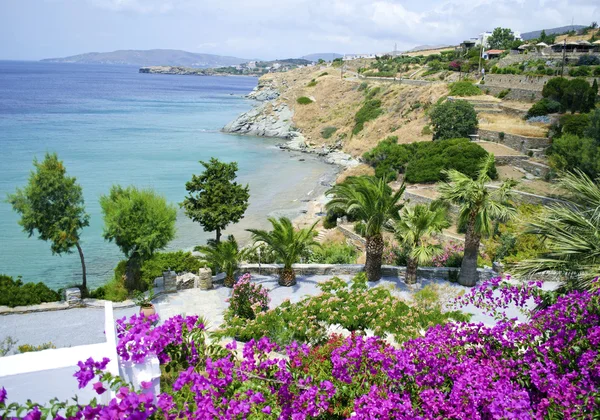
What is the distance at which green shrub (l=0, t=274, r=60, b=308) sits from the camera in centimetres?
1256

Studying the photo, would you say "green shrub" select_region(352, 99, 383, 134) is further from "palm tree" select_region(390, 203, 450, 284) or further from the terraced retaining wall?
"palm tree" select_region(390, 203, 450, 284)

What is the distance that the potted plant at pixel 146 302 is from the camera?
37.2 ft

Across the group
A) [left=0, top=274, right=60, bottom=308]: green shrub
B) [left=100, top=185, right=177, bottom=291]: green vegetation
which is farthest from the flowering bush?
[left=0, top=274, right=60, bottom=308]: green shrub

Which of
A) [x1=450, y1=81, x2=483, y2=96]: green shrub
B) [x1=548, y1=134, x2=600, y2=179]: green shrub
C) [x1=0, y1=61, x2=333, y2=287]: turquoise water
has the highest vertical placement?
[x1=450, y1=81, x2=483, y2=96]: green shrub

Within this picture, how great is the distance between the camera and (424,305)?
11.0 m

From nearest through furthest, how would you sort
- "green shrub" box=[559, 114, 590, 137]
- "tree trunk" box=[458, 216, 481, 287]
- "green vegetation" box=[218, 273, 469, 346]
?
"green vegetation" box=[218, 273, 469, 346] → "tree trunk" box=[458, 216, 481, 287] → "green shrub" box=[559, 114, 590, 137]

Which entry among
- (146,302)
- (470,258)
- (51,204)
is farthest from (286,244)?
(51,204)

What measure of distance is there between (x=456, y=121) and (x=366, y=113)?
21145 millimetres

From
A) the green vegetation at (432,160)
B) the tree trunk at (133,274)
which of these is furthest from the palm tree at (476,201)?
the green vegetation at (432,160)

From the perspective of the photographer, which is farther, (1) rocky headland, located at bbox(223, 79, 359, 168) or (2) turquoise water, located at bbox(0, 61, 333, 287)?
(1) rocky headland, located at bbox(223, 79, 359, 168)

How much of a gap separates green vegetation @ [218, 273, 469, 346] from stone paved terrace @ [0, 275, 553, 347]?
1.42 metres

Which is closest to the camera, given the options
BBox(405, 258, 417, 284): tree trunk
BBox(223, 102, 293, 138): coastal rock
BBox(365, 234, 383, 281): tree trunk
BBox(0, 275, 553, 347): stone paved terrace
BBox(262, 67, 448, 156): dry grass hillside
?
BBox(0, 275, 553, 347): stone paved terrace

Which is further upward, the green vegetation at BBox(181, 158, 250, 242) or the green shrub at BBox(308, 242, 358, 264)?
the green vegetation at BBox(181, 158, 250, 242)

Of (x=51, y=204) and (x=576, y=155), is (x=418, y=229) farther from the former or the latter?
(x=576, y=155)
